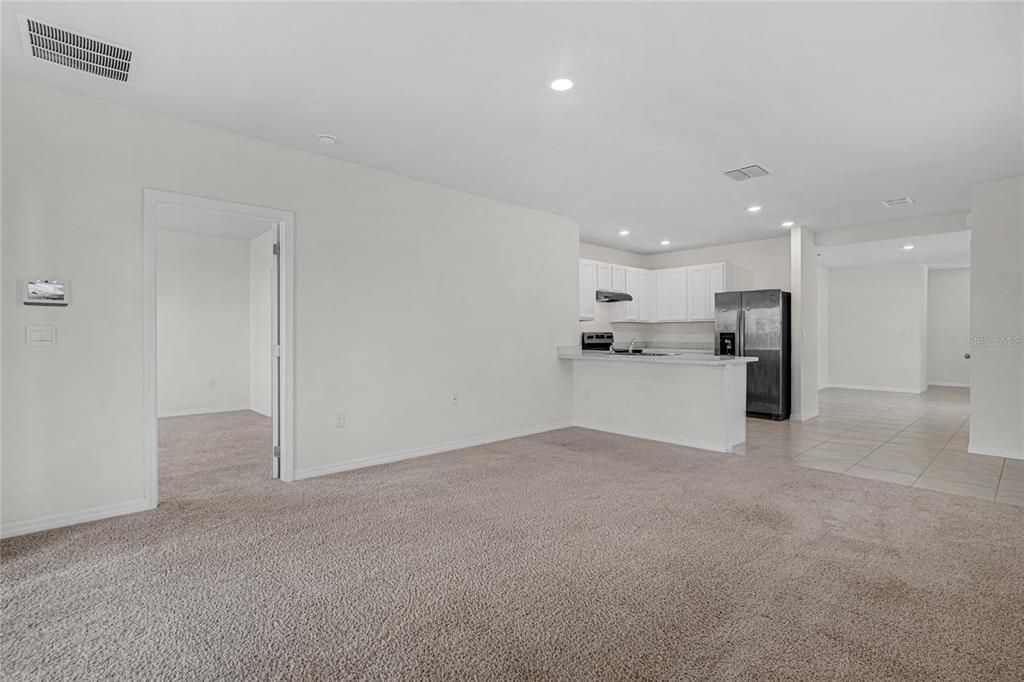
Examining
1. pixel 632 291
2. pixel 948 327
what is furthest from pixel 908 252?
pixel 632 291

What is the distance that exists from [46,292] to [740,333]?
7.55m

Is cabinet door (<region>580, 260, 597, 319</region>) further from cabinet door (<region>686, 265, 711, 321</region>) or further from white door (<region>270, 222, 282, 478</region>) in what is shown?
white door (<region>270, 222, 282, 478</region>)

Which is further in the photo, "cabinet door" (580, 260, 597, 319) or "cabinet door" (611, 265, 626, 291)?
"cabinet door" (611, 265, 626, 291)

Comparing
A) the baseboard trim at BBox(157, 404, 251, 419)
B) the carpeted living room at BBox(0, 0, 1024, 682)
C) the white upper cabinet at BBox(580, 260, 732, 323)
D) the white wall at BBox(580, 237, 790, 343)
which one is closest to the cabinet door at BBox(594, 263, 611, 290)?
the white upper cabinet at BBox(580, 260, 732, 323)

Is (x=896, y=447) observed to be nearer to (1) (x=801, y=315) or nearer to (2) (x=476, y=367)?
(1) (x=801, y=315)

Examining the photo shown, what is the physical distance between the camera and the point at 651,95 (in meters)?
3.20

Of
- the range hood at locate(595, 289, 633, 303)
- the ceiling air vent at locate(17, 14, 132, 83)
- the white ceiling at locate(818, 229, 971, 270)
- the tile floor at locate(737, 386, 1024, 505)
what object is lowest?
the tile floor at locate(737, 386, 1024, 505)

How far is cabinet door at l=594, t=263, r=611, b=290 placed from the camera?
7836 millimetres

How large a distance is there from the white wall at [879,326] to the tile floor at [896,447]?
2.02m

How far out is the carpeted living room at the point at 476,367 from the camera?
7.07 feet

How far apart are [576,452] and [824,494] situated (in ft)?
7.14

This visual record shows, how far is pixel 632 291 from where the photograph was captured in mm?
8508

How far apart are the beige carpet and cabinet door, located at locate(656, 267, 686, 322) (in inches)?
184

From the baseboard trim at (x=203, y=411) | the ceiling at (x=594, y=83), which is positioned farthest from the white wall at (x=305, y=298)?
the baseboard trim at (x=203, y=411)
